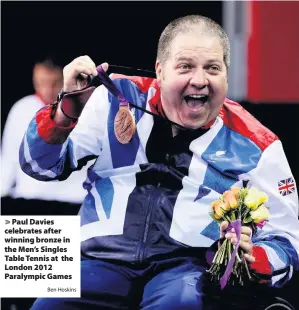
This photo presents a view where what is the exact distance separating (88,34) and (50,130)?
4.83 ft

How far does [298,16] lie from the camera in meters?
3.42

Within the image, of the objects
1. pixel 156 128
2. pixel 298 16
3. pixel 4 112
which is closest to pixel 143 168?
pixel 156 128

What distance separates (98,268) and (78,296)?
0.09 metres

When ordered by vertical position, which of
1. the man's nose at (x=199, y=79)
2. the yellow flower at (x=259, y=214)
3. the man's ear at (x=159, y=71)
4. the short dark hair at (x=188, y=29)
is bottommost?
the yellow flower at (x=259, y=214)

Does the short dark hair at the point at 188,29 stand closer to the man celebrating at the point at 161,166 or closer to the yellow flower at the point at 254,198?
the man celebrating at the point at 161,166

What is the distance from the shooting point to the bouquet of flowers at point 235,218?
1929 mm

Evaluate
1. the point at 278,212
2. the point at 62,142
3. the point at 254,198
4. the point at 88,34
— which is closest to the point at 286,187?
the point at 278,212

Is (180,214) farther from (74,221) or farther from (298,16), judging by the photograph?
(298,16)

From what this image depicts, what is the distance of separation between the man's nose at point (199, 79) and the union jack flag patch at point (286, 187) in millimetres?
331

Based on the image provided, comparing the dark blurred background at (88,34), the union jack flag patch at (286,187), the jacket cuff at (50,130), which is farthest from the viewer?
the dark blurred background at (88,34)

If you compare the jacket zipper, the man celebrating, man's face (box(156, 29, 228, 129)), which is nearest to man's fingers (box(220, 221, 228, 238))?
the man celebrating

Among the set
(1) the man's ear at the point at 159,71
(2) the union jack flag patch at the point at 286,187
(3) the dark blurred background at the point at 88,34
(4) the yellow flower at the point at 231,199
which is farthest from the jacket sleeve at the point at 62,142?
(3) the dark blurred background at the point at 88,34

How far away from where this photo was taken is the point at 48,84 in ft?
10.4

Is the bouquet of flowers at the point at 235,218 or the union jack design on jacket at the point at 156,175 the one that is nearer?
the bouquet of flowers at the point at 235,218
